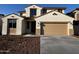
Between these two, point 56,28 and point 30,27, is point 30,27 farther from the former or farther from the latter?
point 56,28

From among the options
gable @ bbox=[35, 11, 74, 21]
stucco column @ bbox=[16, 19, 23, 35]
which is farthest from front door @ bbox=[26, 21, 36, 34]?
gable @ bbox=[35, 11, 74, 21]

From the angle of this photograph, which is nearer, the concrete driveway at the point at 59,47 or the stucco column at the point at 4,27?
the concrete driveway at the point at 59,47

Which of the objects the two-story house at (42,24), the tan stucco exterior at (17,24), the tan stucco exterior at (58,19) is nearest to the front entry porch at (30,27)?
the two-story house at (42,24)

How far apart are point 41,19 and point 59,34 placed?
3.05 meters

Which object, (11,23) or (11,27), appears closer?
(11,27)

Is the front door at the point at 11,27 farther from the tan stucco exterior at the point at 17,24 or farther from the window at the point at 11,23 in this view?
the tan stucco exterior at the point at 17,24

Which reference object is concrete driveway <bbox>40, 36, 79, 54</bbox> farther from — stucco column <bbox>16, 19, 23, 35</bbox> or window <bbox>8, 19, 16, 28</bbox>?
window <bbox>8, 19, 16, 28</bbox>

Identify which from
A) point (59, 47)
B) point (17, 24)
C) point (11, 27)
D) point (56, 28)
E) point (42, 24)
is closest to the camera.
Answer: point (59, 47)

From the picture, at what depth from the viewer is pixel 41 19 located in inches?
965

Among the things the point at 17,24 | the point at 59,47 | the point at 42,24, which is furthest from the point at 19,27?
the point at 59,47

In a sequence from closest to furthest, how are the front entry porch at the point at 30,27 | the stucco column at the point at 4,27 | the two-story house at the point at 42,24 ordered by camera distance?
the stucco column at the point at 4,27 < the two-story house at the point at 42,24 < the front entry porch at the point at 30,27

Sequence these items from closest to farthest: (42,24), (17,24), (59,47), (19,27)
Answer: (59,47) → (19,27) → (17,24) → (42,24)

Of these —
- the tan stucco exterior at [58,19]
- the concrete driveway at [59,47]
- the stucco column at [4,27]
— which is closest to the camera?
the concrete driveway at [59,47]
